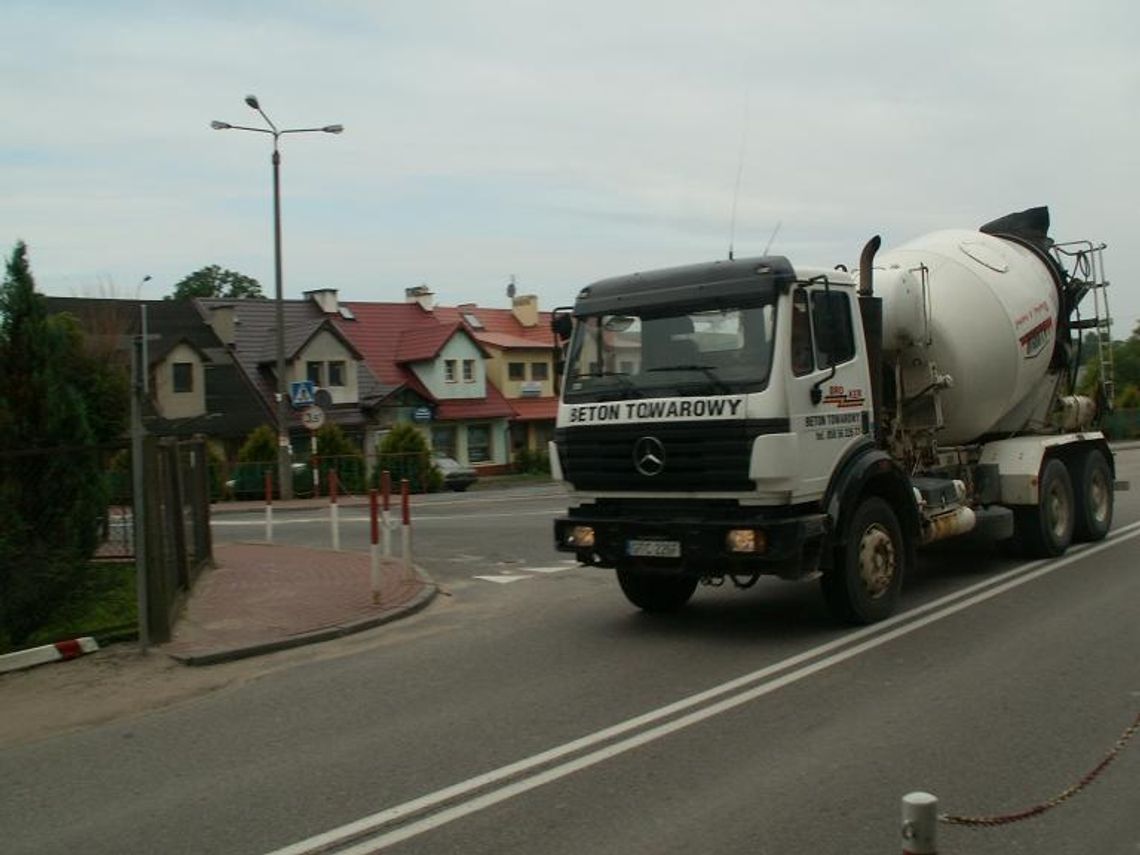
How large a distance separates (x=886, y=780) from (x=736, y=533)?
2.90 m

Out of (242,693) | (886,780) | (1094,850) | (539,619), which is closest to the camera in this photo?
(1094,850)

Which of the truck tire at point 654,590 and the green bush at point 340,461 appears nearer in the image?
the truck tire at point 654,590

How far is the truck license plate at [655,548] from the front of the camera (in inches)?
327

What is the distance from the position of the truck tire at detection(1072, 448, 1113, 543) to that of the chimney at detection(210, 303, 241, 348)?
4148 cm

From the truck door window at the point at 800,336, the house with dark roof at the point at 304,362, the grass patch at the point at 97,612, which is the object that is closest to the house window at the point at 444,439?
the house with dark roof at the point at 304,362

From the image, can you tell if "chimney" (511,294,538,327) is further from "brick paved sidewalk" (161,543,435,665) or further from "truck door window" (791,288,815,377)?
"truck door window" (791,288,815,377)

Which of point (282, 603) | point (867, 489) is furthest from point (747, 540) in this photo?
point (282, 603)

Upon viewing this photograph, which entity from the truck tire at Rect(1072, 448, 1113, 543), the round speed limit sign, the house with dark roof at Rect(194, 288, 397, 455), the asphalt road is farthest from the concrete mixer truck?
the house with dark roof at Rect(194, 288, 397, 455)

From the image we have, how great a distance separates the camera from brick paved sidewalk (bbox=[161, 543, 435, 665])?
9195 millimetres

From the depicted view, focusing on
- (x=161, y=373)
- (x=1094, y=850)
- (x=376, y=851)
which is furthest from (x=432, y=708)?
(x=161, y=373)

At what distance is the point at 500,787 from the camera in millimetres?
5371

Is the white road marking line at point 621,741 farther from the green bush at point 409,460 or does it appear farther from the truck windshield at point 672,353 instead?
the green bush at point 409,460

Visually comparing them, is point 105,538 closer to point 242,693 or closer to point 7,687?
point 7,687

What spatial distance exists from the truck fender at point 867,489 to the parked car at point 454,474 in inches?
1220
